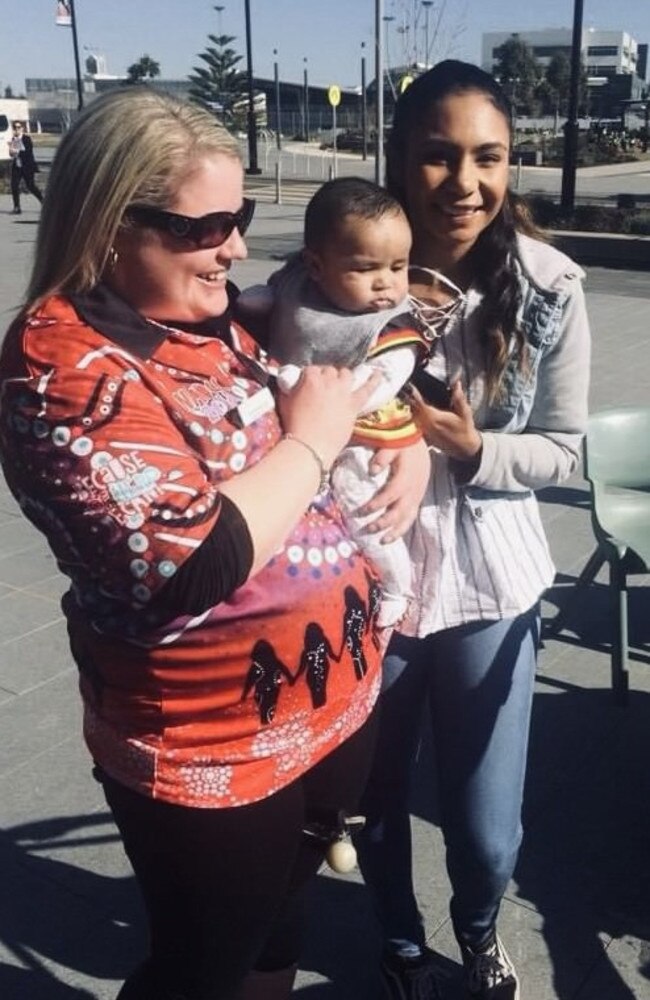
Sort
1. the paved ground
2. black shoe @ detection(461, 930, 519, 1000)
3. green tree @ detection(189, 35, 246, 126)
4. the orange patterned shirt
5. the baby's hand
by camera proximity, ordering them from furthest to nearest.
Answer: green tree @ detection(189, 35, 246, 126) < the paved ground < black shoe @ detection(461, 930, 519, 1000) < the baby's hand < the orange patterned shirt

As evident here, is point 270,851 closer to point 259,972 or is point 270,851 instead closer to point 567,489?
point 259,972

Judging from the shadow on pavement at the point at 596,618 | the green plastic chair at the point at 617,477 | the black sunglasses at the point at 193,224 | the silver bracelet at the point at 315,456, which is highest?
the black sunglasses at the point at 193,224

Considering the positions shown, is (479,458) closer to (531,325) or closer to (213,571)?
(531,325)

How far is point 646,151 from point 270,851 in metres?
45.9

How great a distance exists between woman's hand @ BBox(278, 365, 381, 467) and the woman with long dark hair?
0.25 m

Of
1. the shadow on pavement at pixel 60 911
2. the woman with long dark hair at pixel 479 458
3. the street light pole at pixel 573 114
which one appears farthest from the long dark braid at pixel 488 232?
the street light pole at pixel 573 114

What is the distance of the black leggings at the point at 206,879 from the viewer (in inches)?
59.3

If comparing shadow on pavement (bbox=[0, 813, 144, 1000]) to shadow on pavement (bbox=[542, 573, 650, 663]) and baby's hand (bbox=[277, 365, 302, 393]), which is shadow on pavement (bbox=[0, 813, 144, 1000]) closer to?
baby's hand (bbox=[277, 365, 302, 393])

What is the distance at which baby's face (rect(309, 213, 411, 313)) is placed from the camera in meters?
1.70

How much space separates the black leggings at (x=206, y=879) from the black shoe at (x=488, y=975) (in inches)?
30.0

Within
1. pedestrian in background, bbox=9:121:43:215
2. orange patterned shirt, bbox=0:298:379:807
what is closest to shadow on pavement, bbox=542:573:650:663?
orange patterned shirt, bbox=0:298:379:807

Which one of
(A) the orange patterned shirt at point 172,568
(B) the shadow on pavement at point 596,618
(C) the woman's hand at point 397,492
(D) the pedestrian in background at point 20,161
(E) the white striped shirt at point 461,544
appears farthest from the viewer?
(D) the pedestrian in background at point 20,161

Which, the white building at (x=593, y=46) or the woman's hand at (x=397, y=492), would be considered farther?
the white building at (x=593, y=46)

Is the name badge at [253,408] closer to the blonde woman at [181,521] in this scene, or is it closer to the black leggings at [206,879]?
the blonde woman at [181,521]
